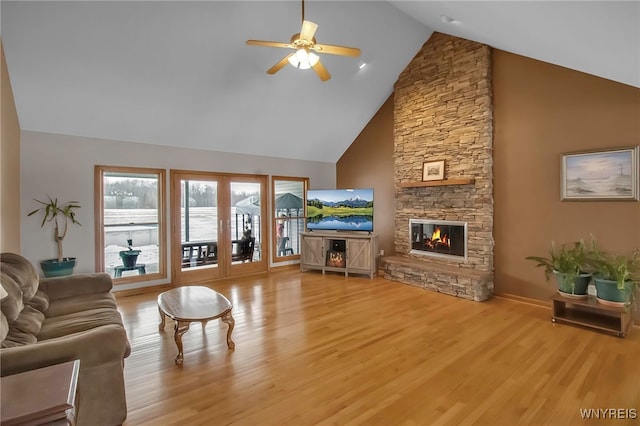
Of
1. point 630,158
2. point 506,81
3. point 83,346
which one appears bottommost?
point 83,346

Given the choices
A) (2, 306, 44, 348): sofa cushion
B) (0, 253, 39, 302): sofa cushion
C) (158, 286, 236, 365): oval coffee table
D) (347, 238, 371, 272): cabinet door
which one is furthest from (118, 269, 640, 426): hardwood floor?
(347, 238, 371, 272): cabinet door

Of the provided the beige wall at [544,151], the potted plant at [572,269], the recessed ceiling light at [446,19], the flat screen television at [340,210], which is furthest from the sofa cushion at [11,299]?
the beige wall at [544,151]

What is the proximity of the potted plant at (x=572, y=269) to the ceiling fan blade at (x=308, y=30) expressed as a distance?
378 centimetres

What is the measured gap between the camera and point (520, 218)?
455cm

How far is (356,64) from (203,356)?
4.80m

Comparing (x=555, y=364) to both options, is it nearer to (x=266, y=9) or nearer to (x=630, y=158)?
(x=630, y=158)

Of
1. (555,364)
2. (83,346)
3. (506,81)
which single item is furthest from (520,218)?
(83,346)

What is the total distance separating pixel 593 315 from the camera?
148 inches

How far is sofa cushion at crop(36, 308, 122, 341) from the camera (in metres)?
2.36

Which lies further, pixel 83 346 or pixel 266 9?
pixel 266 9

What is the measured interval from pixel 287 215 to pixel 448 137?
3.61 meters

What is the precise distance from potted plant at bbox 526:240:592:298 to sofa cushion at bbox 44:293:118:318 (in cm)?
488

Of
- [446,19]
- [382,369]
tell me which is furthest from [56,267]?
[446,19]

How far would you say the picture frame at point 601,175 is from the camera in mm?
3582
